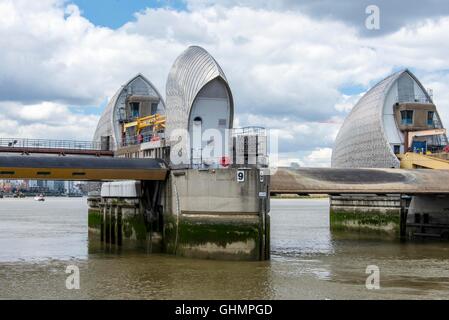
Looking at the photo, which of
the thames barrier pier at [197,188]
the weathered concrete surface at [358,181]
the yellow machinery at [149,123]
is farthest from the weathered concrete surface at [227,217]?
the yellow machinery at [149,123]

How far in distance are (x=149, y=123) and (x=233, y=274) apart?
30.8 m

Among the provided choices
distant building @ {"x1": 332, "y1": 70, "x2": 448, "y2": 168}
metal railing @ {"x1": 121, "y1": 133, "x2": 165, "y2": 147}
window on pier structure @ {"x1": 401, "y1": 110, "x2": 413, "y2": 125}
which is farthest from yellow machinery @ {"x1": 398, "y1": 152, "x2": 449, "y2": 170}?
metal railing @ {"x1": 121, "y1": 133, "x2": 165, "y2": 147}

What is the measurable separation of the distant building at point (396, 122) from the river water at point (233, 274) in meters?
24.5

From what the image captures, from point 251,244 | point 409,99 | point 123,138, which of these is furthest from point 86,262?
point 409,99

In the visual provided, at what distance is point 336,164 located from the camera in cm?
7475

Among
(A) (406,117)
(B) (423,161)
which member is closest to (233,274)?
(B) (423,161)

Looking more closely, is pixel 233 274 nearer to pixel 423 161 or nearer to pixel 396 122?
pixel 423 161

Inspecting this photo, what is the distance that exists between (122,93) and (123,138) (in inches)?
313

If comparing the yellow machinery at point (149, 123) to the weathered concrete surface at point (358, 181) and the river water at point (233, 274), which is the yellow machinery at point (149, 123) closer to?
the river water at point (233, 274)

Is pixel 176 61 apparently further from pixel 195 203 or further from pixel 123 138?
pixel 123 138

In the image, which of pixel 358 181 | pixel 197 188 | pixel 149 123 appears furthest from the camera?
pixel 149 123

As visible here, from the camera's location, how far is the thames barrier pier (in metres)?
30.2

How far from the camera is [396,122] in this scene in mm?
64750

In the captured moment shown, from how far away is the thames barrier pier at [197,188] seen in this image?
30203 mm
